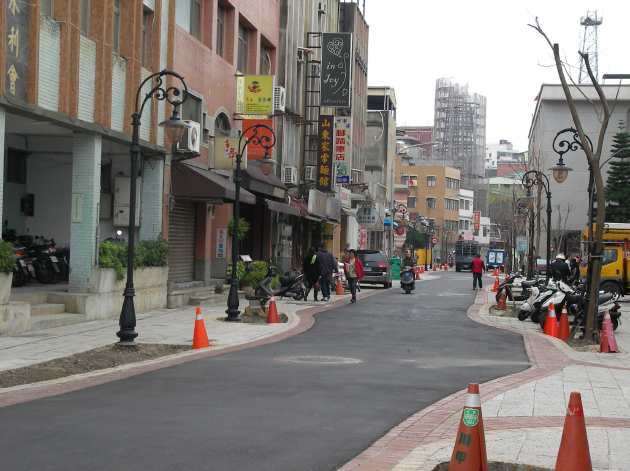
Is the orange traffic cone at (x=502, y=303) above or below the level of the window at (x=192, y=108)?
below

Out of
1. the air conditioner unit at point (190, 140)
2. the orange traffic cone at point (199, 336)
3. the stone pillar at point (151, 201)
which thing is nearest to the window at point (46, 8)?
the air conditioner unit at point (190, 140)

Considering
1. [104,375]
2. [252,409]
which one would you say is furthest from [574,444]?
[104,375]

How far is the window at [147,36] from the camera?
2305 centimetres

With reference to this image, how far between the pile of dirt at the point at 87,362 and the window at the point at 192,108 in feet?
40.1

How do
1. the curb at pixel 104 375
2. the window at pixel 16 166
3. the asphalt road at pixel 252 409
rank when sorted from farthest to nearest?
the window at pixel 16 166 → the curb at pixel 104 375 → the asphalt road at pixel 252 409

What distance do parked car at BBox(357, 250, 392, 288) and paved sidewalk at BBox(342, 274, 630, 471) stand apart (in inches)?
1021

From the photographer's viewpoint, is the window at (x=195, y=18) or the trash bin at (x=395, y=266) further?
the trash bin at (x=395, y=266)

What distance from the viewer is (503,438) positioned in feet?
26.9

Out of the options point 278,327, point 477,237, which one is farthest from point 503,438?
point 477,237

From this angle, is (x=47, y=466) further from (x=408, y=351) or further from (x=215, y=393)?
(x=408, y=351)

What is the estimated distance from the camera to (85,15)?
19.7m

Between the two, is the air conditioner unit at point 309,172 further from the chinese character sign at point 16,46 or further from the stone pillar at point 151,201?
the chinese character sign at point 16,46

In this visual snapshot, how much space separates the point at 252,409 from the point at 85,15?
12984mm

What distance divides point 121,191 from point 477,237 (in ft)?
383
